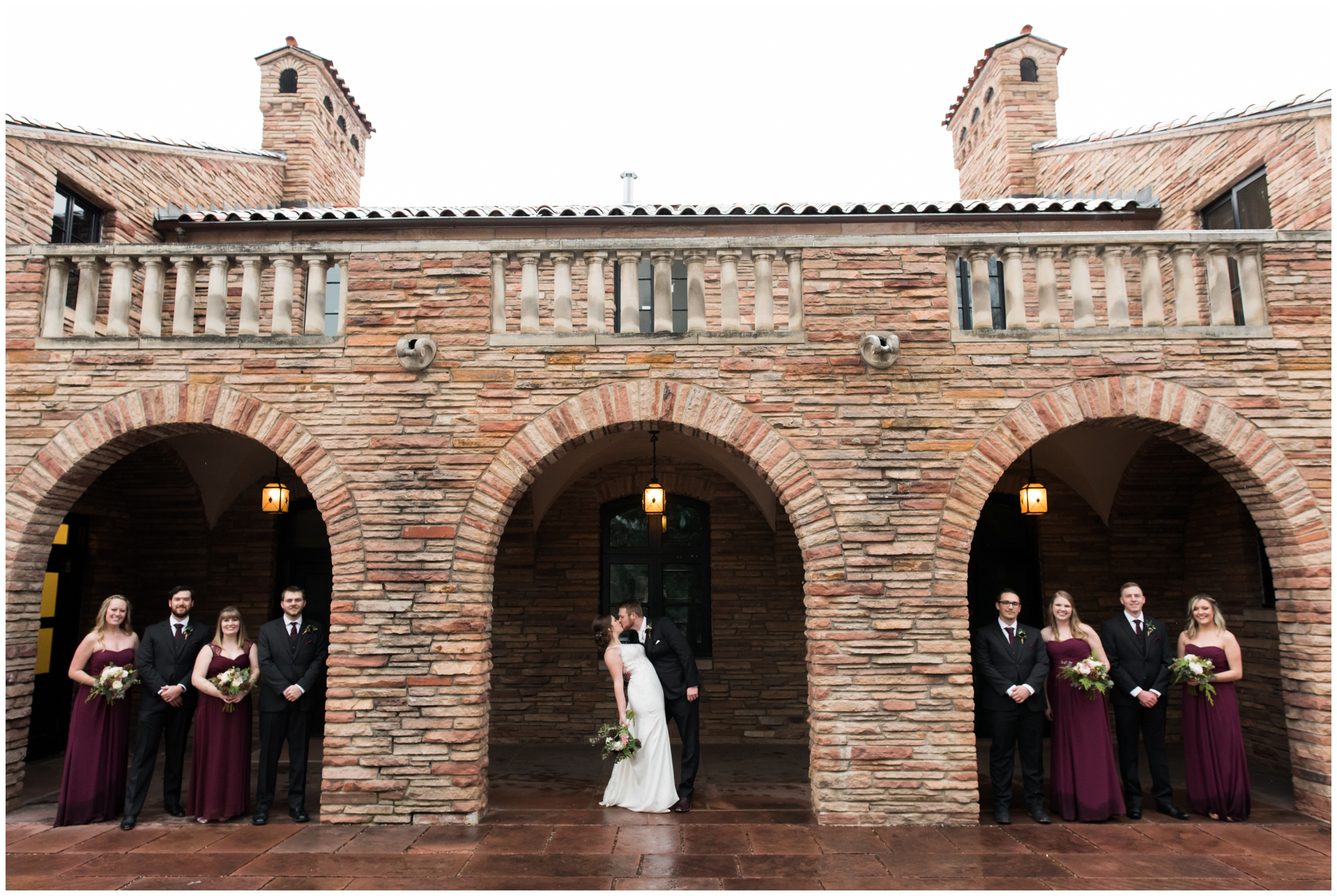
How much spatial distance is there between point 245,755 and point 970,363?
20.8 feet

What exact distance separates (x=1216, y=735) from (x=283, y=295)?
8.07 meters

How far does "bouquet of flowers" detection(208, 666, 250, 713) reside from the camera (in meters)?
5.91

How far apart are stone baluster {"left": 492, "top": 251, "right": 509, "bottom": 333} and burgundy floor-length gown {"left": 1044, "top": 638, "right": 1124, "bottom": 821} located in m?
4.92

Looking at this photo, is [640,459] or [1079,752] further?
[640,459]

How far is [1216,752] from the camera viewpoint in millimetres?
6031

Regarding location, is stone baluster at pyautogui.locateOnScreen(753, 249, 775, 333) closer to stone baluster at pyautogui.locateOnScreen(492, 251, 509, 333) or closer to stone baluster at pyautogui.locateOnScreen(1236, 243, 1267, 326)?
stone baluster at pyautogui.locateOnScreen(492, 251, 509, 333)

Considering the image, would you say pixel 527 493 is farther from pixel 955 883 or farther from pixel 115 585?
pixel 955 883

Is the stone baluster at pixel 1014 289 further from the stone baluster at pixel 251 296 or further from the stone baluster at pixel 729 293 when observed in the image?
the stone baluster at pixel 251 296

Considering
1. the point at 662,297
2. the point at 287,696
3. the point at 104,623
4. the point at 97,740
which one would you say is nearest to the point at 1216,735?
the point at 662,297

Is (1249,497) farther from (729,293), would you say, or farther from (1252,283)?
(729,293)

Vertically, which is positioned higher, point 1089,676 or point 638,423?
point 638,423

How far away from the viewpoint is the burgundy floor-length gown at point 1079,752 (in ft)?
19.3

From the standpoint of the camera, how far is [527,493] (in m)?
9.30

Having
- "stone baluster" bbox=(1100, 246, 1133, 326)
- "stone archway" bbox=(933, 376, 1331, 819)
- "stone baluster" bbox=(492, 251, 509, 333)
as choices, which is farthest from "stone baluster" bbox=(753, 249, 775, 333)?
"stone baluster" bbox=(1100, 246, 1133, 326)
